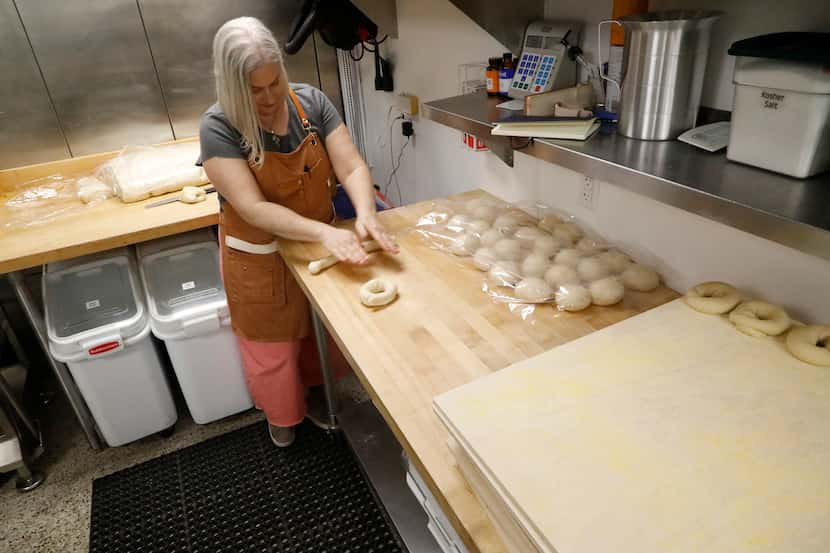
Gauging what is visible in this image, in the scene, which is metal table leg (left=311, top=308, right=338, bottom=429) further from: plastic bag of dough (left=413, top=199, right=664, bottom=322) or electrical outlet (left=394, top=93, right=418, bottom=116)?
electrical outlet (left=394, top=93, right=418, bottom=116)

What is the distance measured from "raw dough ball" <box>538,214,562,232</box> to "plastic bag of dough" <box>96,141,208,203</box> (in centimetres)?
133

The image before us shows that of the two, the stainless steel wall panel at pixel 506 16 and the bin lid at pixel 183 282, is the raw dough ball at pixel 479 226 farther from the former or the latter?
the bin lid at pixel 183 282

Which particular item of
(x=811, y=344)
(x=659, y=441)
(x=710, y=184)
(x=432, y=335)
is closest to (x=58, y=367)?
(x=432, y=335)

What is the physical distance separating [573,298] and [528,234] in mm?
314

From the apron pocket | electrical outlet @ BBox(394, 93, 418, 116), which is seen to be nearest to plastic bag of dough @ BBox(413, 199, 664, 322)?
the apron pocket

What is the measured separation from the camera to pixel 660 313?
0.98 metres

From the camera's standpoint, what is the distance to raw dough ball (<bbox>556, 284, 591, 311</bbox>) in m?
1.12

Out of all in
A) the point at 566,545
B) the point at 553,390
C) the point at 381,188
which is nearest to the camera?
the point at 566,545

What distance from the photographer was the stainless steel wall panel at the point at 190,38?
229 cm

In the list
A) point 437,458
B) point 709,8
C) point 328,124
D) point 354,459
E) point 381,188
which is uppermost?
point 709,8

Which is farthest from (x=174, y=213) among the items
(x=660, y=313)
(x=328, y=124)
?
(x=660, y=313)

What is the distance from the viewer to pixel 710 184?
2.58 feet

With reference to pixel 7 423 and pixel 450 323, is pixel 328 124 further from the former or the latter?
pixel 7 423

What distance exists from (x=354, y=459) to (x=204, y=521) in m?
0.50
